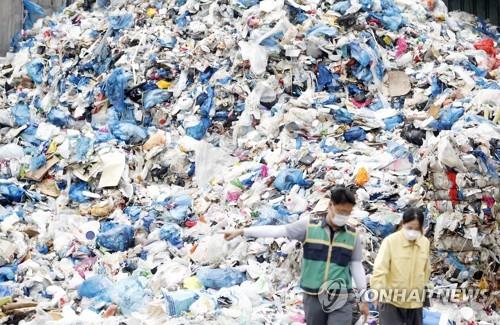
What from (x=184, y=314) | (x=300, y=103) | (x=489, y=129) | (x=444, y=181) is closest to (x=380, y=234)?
(x=444, y=181)

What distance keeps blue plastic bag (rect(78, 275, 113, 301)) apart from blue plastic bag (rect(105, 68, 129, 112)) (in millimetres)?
3833

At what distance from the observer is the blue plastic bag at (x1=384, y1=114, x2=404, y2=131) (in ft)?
27.8

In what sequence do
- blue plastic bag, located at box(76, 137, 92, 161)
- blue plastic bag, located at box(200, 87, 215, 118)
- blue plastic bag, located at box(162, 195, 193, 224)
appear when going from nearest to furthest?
blue plastic bag, located at box(162, 195, 193, 224) → blue plastic bag, located at box(76, 137, 92, 161) → blue plastic bag, located at box(200, 87, 215, 118)

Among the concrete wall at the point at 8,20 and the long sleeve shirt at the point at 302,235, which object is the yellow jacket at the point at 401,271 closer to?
the long sleeve shirt at the point at 302,235

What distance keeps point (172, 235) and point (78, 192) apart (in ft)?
5.69

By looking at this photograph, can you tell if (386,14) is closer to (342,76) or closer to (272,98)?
(342,76)

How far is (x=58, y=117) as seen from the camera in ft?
33.4

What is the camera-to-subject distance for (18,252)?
7.21 m

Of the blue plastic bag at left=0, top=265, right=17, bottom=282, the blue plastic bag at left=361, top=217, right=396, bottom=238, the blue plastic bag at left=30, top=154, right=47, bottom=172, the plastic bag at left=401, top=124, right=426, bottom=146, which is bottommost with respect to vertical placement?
the blue plastic bag at left=30, top=154, right=47, bottom=172

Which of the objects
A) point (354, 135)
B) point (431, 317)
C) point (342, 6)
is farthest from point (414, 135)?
point (342, 6)

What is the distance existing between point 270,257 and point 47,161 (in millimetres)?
A: 3439

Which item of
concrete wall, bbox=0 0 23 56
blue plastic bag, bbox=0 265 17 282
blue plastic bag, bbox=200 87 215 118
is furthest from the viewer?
concrete wall, bbox=0 0 23 56

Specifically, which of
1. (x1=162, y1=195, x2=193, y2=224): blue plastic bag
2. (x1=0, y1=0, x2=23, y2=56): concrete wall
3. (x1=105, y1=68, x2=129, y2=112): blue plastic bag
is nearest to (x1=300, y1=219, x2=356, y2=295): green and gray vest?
(x1=162, y1=195, x2=193, y2=224): blue plastic bag

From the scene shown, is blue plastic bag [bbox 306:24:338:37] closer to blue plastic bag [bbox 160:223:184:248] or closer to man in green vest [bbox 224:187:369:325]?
blue plastic bag [bbox 160:223:184:248]
